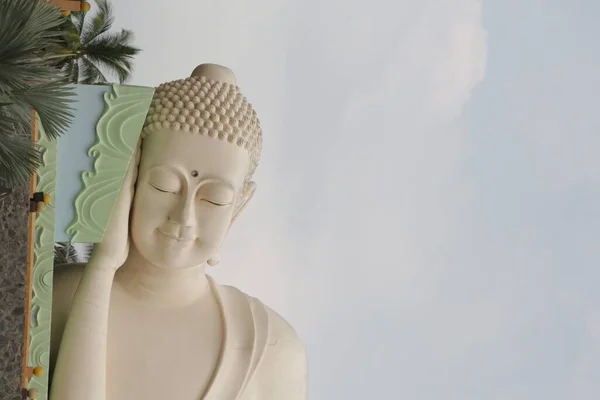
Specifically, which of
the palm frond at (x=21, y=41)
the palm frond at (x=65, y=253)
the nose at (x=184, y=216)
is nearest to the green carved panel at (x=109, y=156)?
the nose at (x=184, y=216)

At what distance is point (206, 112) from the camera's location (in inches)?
207

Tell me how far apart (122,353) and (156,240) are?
84 centimetres

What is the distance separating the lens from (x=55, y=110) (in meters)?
4.31

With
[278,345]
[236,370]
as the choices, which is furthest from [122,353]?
[278,345]

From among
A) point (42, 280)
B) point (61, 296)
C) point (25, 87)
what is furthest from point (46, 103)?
point (61, 296)

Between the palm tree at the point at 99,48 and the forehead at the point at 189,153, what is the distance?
8488 millimetres

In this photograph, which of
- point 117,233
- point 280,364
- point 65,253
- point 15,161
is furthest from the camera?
point 65,253

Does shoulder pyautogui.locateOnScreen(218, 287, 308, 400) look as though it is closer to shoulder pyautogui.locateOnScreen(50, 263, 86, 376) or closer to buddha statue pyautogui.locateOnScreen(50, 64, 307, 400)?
buddha statue pyautogui.locateOnScreen(50, 64, 307, 400)

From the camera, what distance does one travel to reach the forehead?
517 cm

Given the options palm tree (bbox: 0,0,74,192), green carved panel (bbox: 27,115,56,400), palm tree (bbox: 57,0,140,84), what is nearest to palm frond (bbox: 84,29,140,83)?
palm tree (bbox: 57,0,140,84)

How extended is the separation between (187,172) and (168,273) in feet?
2.85

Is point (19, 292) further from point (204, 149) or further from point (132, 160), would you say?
point (204, 149)

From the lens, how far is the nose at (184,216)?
5.13 m

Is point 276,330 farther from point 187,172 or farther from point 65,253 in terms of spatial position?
point 65,253
